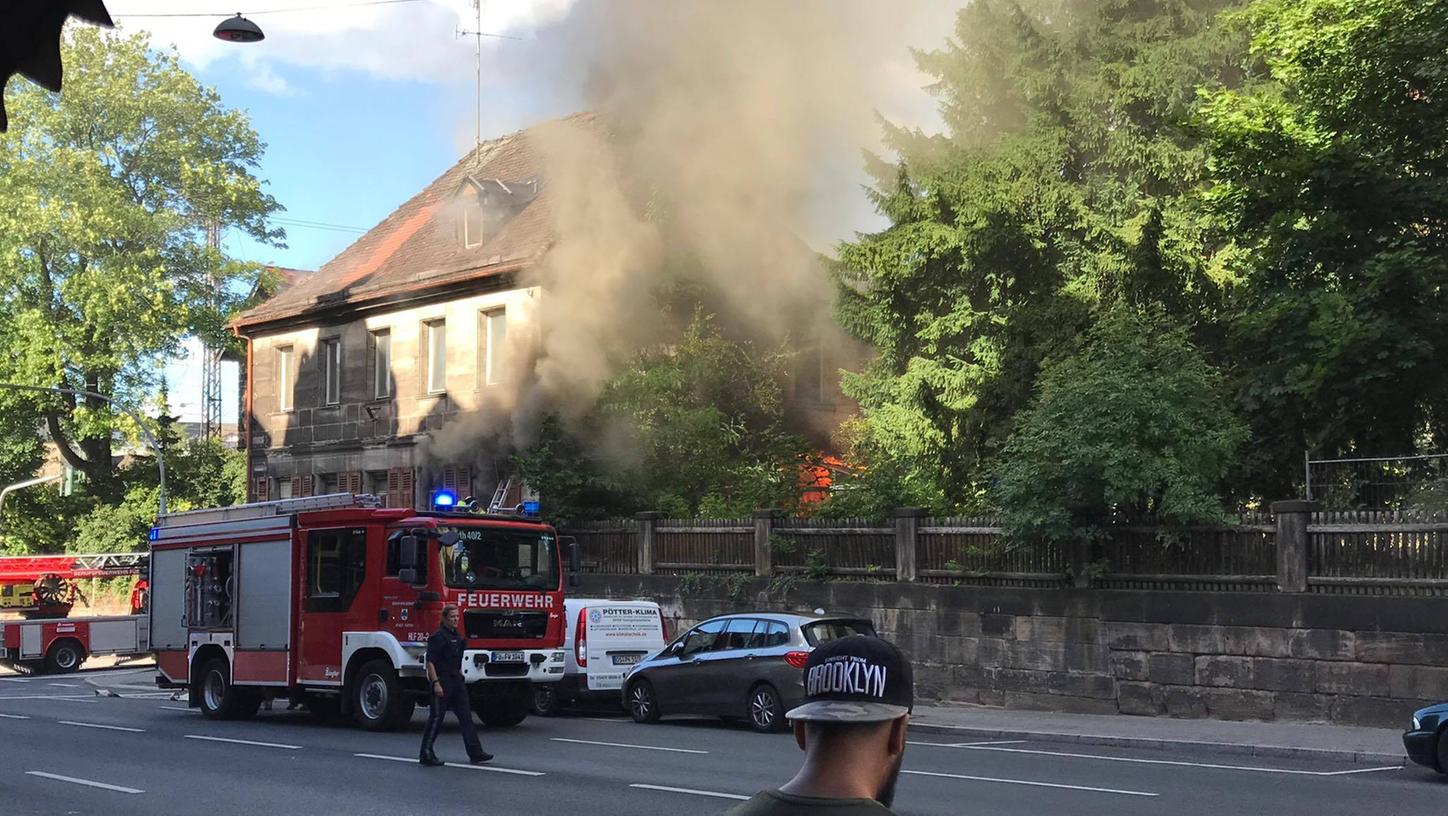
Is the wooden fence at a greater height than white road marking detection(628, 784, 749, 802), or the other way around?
the wooden fence

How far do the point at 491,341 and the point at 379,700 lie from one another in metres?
Answer: 16.7

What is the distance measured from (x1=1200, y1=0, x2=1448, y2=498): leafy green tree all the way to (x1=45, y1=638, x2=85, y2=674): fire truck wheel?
26502 mm

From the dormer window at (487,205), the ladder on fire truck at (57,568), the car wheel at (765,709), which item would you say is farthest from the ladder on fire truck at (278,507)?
the ladder on fire truck at (57,568)

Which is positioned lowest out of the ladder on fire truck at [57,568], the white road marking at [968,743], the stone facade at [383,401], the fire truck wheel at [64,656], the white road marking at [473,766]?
the fire truck wheel at [64,656]

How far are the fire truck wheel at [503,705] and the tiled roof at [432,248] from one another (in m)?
13.8

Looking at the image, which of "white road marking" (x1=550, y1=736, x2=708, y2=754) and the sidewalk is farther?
"white road marking" (x1=550, y1=736, x2=708, y2=754)

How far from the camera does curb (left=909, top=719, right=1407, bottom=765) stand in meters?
14.2

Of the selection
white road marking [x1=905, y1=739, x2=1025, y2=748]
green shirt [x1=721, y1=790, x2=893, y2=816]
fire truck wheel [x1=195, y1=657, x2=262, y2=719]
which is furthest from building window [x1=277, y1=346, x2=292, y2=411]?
green shirt [x1=721, y1=790, x2=893, y2=816]

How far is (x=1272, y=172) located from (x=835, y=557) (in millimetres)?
8171

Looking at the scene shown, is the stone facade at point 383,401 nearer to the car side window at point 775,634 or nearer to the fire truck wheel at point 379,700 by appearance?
the fire truck wheel at point 379,700

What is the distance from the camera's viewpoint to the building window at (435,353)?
34.9m

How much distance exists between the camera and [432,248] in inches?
1453

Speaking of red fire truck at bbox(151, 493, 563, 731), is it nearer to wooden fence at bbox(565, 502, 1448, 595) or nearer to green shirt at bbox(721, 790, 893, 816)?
wooden fence at bbox(565, 502, 1448, 595)

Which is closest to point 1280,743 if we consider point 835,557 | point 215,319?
point 835,557
